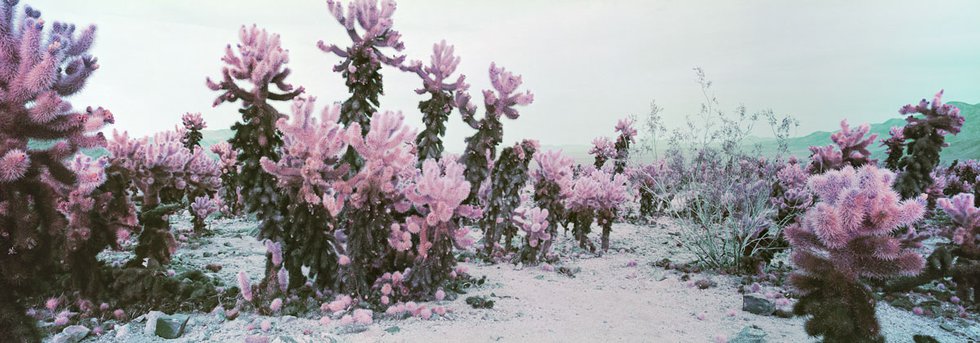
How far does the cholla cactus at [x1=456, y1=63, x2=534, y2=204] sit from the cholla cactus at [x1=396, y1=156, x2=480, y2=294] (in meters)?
2.37

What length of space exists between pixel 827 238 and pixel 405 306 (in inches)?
144

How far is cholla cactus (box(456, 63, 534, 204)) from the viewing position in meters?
8.11

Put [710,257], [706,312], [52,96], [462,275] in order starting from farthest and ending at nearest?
[710,257] < [462,275] < [706,312] < [52,96]

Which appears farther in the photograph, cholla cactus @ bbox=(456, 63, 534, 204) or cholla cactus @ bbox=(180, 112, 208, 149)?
cholla cactus @ bbox=(180, 112, 208, 149)

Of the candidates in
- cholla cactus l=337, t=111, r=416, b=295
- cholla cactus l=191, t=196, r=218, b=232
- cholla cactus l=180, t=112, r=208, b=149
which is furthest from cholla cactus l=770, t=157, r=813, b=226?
cholla cactus l=180, t=112, r=208, b=149

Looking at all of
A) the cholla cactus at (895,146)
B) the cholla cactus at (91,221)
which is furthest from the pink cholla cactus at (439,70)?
the cholla cactus at (895,146)

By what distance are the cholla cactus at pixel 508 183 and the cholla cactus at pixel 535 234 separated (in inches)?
11.8

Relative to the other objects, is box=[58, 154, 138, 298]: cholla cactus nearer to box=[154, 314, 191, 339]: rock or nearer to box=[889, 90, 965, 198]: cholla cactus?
box=[154, 314, 191, 339]: rock

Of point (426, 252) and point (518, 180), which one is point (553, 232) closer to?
point (518, 180)

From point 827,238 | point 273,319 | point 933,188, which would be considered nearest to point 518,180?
point 273,319

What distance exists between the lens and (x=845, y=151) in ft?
33.8

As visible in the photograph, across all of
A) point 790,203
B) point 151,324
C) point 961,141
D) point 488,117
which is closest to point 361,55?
point 488,117

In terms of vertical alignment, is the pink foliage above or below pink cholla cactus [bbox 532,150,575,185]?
above

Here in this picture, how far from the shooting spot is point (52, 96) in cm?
405
